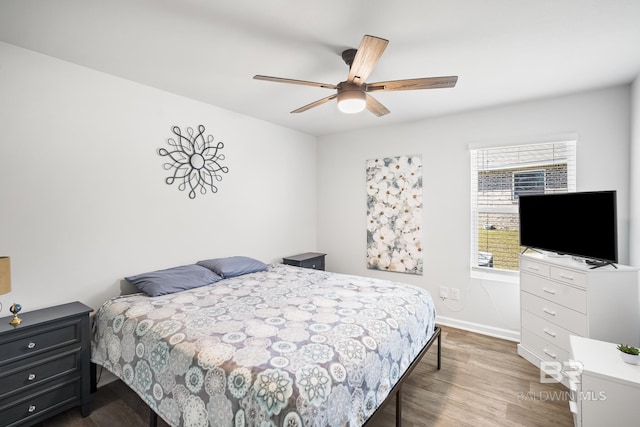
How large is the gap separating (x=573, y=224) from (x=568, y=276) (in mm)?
436

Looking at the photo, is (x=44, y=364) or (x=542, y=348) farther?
(x=542, y=348)

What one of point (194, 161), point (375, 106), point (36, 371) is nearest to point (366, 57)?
point (375, 106)

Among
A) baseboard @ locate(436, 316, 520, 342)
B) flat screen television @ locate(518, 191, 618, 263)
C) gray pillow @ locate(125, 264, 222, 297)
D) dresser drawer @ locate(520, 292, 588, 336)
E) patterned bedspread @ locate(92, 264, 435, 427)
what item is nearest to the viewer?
patterned bedspread @ locate(92, 264, 435, 427)

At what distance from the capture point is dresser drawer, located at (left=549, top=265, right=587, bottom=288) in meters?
2.23

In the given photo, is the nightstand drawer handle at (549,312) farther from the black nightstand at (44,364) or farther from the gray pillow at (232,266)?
the black nightstand at (44,364)

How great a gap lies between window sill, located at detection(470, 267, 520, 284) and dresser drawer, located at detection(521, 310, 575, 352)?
1.71ft

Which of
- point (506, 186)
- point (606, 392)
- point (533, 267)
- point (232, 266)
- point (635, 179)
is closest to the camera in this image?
point (606, 392)

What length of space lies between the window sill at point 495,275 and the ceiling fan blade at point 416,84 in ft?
7.73

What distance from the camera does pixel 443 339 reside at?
127 inches

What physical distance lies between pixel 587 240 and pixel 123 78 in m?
4.08

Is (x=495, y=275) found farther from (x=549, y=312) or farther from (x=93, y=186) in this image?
(x=93, y=186)

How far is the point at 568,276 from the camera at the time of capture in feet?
7.69

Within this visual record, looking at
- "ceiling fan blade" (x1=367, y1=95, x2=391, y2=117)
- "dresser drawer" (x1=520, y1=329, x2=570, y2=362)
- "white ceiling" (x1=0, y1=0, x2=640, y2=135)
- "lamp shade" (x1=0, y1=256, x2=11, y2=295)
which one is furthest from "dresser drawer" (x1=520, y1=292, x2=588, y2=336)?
"lamp shade" (x1=0, y1=256, x2=11, y2=295)

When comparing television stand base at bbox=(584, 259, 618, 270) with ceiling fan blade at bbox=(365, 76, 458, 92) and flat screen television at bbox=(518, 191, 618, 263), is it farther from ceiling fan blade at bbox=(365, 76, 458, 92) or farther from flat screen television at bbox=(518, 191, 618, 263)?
ceiling fan blade at bbox=(365, 76, 458, 92)
